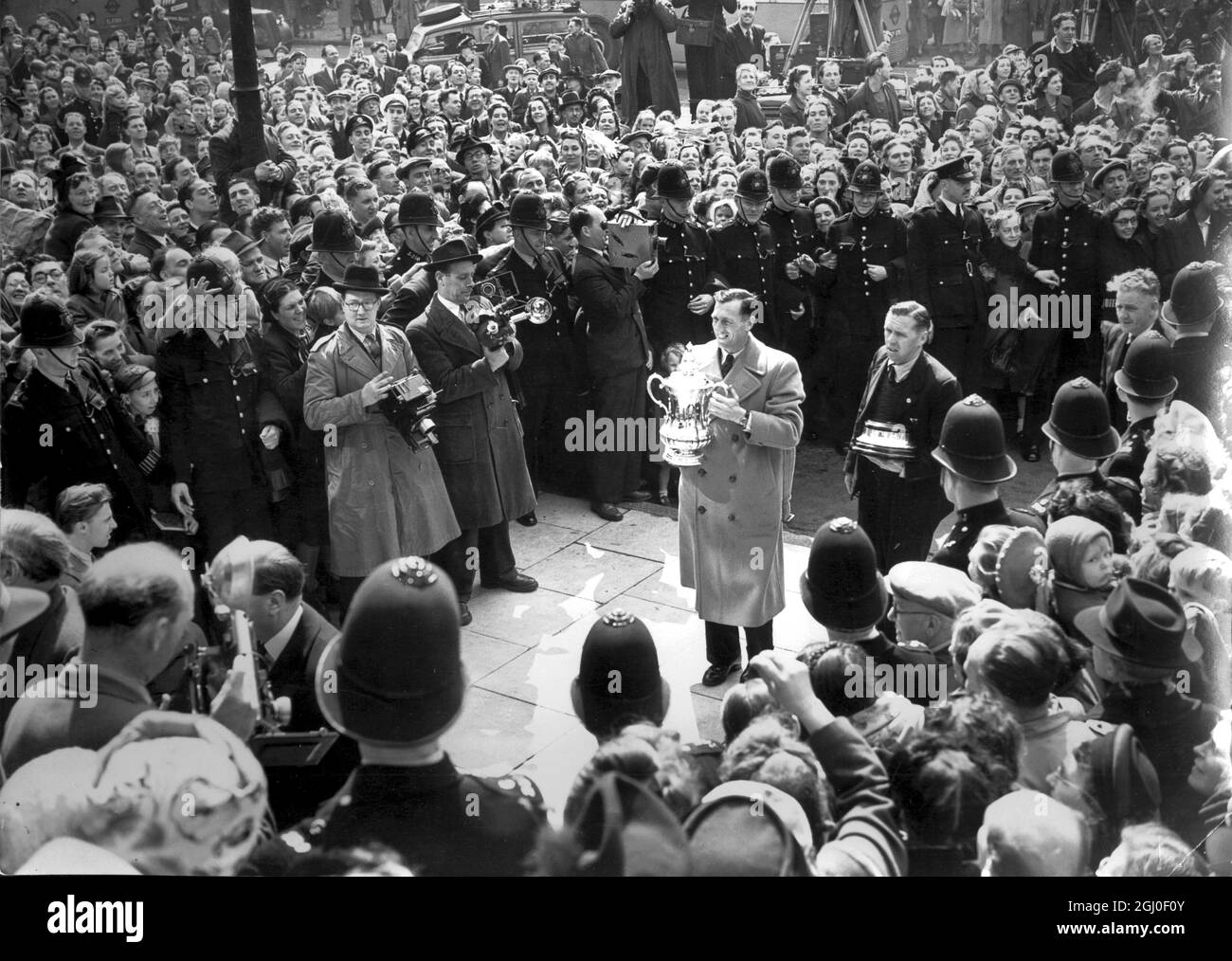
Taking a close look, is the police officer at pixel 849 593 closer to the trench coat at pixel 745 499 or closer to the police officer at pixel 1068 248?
the trench coat at pixel 745 499

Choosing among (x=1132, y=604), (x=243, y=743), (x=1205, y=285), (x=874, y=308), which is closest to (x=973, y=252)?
(x=874, y=308)

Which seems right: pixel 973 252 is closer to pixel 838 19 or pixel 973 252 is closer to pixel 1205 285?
pixel 838 19

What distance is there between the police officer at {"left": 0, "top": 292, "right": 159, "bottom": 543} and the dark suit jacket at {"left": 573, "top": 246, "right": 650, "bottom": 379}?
2441 mm

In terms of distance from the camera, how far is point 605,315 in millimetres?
6211

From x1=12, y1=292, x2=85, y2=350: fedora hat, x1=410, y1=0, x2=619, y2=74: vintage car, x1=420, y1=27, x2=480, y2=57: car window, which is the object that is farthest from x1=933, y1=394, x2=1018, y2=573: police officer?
x1=420, y1=27, x2=480, y2=57: car window

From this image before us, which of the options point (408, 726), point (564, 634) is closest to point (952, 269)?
point (564, 634)

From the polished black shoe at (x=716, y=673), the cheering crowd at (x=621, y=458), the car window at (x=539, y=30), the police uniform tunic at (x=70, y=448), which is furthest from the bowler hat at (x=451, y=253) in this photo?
the car window at (x=539, y=30)

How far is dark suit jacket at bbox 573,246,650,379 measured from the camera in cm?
619

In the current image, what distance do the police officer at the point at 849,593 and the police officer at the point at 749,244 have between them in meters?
3.23

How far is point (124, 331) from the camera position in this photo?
5168 millimetres

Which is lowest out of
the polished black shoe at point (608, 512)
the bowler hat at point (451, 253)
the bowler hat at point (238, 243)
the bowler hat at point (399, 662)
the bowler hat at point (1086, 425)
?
the polished black shoe at point (608, 512)

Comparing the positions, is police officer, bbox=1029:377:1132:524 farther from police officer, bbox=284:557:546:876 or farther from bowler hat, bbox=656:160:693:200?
bowler hat, bbox=656:160:693:200

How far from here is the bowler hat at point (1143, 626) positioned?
3.31 m

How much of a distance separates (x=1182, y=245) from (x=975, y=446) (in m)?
1.91
